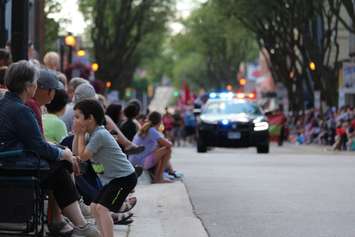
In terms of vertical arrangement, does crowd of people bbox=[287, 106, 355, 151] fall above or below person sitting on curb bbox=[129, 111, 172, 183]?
below

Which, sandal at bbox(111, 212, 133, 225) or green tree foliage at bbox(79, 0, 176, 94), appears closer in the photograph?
sandal at bbox(111, 212, 133, 225)

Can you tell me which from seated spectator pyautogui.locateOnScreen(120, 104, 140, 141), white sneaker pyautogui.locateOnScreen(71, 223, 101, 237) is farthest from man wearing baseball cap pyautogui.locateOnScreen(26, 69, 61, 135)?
seated spectator pyautogui.locateOnScreen(120, 104, 140, 141)

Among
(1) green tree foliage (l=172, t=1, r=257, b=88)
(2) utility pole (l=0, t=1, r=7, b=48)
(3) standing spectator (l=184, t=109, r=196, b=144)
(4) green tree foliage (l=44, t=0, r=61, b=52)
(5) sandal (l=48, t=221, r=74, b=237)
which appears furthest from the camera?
(1) green tree foliage (l=172, t=1, r=257, b=88)

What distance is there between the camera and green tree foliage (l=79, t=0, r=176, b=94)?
5769cm

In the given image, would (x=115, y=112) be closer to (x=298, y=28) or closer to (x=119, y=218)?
(x=119, y=218)

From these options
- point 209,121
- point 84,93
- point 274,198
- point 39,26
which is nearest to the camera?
point 84,93

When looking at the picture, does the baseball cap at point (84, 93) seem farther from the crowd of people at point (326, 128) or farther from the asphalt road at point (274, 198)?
the crowd of people at point (326, 128)

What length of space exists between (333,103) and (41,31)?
20.0 m

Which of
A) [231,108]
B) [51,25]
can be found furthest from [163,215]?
[51,25]

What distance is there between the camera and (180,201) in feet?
46.5

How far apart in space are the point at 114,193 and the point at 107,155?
0.33m

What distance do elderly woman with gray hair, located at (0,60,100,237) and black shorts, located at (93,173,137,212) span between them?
0.36m

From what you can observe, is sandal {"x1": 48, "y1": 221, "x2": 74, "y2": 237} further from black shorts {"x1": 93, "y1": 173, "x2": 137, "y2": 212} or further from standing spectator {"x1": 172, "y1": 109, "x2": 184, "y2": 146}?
standing spectator {"x1": 172, "y1": 109, "x2": 184, "y2": 146}

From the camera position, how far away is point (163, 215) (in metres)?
12.7
